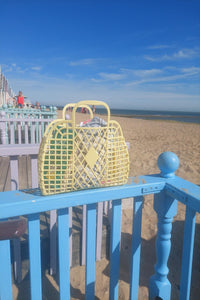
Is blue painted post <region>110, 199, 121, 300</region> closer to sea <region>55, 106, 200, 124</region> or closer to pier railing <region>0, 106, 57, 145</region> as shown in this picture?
pier railing <region>0, 106, 57, 145</region>

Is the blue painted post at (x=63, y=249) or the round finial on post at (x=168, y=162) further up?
the round finial on post at (x=168, y=162)

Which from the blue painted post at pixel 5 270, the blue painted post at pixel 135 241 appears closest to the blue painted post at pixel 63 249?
the blue painted post at pixel 5 270

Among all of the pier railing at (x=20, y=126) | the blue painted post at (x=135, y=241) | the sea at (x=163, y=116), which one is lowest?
the blue painted post at (x=135, y=241)

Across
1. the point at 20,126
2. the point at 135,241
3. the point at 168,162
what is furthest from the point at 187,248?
the point at 20,126

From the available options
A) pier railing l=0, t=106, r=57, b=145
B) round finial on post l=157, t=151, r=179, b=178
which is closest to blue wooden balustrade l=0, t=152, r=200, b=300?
round finial on post l=157, t=151, r=179, b=178

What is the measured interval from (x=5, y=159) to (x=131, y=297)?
3.98 meters

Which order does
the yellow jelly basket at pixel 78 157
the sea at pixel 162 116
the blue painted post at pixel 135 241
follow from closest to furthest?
the yellow jelly basket at pixel 78 157 → the blue painted post at pixel 135 241 → the sea at pixel 162 116

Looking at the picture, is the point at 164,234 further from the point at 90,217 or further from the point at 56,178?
the point at 56,178

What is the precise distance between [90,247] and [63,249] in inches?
7.0

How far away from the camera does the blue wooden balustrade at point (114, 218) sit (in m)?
1.05

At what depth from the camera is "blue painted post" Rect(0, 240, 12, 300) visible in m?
1.07

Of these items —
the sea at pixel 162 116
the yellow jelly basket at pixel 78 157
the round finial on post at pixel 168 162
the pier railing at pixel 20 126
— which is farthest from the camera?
the sea at pixel 162 116

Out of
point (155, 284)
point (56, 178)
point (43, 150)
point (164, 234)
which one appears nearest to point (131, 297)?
point (155, 284)

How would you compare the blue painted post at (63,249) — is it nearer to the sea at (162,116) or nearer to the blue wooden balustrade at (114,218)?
the blue wooden balustrade at (114,218)
